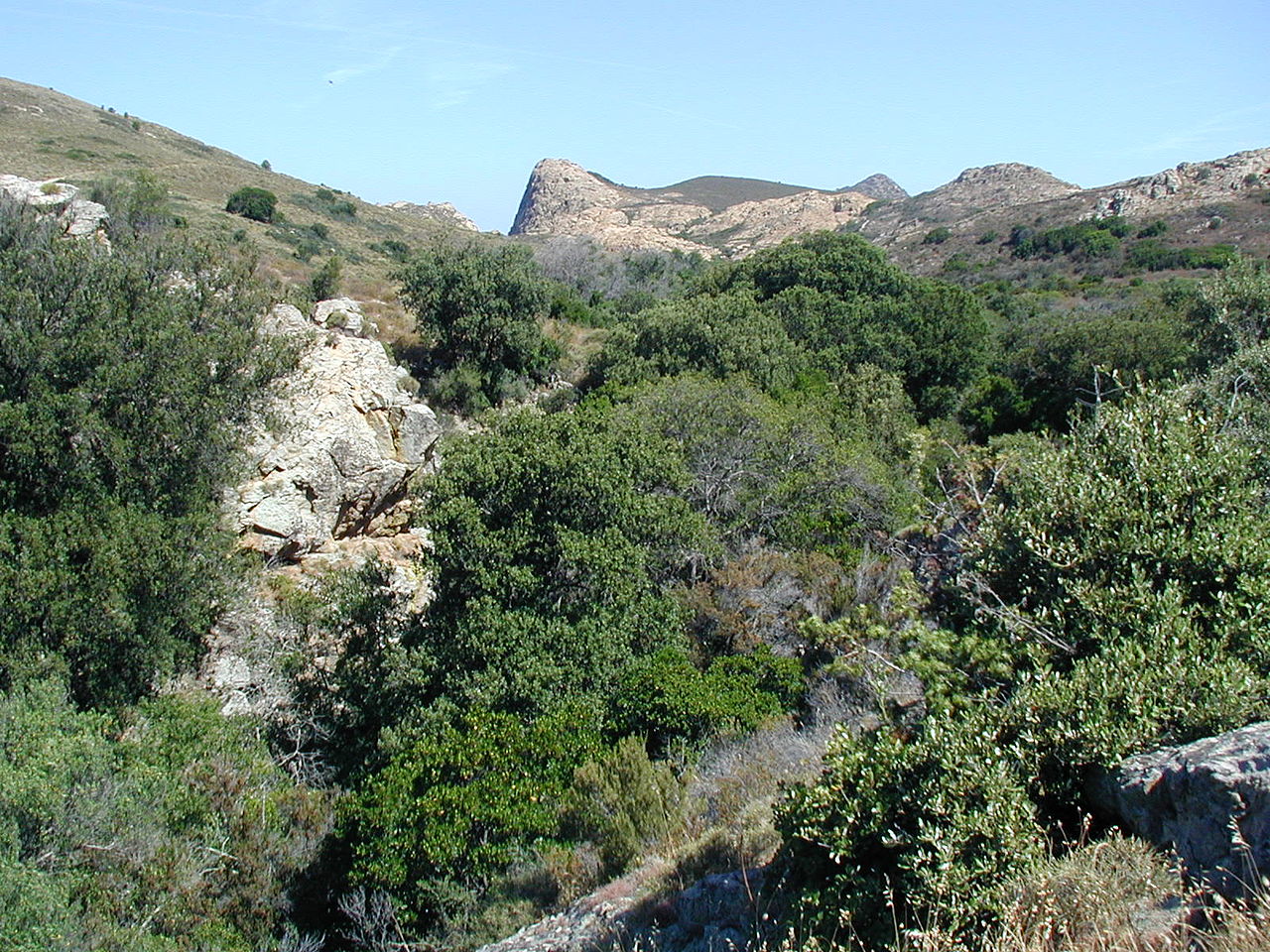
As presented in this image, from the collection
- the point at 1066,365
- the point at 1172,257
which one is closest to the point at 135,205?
the point at 1066,365

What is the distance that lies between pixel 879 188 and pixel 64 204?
101m

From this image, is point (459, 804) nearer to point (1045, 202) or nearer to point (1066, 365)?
point (1066, 365)

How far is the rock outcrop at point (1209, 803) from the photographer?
13.5 ft

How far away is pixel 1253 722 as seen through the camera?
4.83 metres

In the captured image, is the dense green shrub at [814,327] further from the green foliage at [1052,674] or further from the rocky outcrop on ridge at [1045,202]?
the rocky outcrop on ridge at [1045,202]

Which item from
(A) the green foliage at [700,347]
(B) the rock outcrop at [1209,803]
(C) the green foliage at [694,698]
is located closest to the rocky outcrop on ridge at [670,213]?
(A) the green foliage at [700,347]

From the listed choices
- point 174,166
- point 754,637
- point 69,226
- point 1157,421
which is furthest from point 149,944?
point 174,166

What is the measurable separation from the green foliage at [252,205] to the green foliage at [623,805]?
110ft

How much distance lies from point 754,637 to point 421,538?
26.0 feet

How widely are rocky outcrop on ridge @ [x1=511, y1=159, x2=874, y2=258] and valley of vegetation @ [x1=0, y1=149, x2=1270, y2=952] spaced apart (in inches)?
2533

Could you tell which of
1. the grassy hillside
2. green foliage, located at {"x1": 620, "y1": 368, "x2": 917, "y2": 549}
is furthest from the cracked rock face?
the grassy hillside

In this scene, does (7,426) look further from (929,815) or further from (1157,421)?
(1157,421)

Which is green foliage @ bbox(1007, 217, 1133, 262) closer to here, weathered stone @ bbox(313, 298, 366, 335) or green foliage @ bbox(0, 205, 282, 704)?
weathered stone @ bbox(313, 298, 366, 335)

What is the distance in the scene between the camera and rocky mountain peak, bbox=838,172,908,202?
106 m
